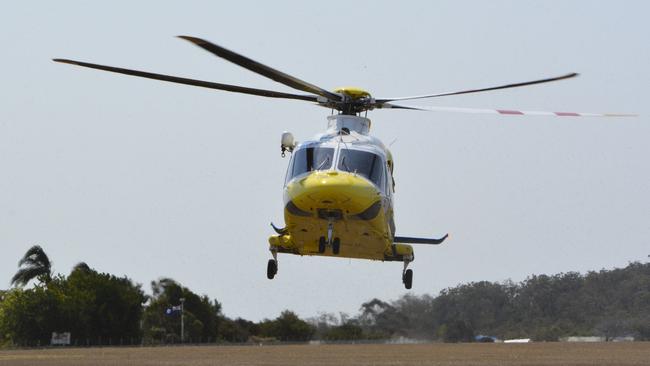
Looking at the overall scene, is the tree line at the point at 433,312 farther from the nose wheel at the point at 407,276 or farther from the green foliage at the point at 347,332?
the nose wheel at the point at 407,276

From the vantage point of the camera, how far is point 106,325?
83688 mm

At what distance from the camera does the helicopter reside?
27.1m

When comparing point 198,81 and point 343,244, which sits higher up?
point 198,81

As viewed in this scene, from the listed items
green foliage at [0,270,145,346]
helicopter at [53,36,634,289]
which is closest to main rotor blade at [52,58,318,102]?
helicopter at [53,36,634,289]

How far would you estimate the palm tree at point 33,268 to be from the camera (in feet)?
304

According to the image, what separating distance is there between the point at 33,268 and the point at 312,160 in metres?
69.1

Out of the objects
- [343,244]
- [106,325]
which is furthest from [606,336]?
[343,244]

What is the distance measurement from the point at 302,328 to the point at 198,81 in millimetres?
65382

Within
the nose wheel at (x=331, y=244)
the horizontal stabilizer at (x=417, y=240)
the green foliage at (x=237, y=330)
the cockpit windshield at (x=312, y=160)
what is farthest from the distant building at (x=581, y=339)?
the cockpit windshield at (x=312, y=160)

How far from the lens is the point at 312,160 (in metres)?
28.4

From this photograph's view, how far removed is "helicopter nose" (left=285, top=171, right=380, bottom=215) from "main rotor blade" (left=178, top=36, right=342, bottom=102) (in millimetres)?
2206

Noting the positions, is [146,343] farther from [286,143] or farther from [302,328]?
[286,143]

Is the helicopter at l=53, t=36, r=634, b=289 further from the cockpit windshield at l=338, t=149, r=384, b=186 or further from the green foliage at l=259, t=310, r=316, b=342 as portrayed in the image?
the green foliage at l=259, t=310, r=316, b=342

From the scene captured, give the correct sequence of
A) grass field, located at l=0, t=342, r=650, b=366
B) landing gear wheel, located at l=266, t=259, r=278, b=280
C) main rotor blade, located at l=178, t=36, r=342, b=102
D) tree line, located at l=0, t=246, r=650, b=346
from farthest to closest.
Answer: tree line, located at l=0, t=246, r=650, b=346 < grass field, located at l=0, t=342, r=650, b=366 < landing gear wheel, located at l=266, t=259, r=278, b=280 < main rotor blade, located at l=178, t=36, r=342, b=102
